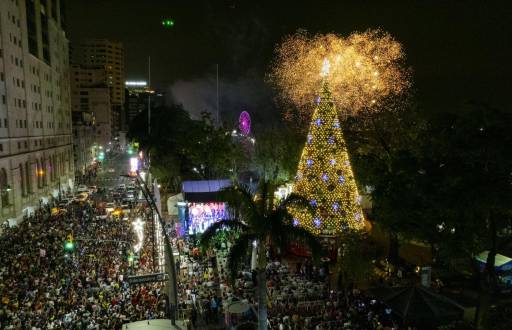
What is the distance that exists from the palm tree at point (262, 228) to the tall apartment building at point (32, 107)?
31.2 meters

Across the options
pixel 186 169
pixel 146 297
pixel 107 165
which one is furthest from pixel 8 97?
pixel 107 165

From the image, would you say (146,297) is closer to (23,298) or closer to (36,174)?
(23,298)

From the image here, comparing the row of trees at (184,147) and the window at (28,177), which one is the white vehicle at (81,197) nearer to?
the window at (28,177)

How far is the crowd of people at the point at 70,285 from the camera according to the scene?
16844 mm

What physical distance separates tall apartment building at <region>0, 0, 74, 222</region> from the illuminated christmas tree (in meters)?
27.4

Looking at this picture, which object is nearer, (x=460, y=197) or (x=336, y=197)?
(x=460, y=197)

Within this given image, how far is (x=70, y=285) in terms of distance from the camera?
2006 centimetres

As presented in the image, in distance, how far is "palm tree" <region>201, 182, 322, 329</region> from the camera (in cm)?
1239

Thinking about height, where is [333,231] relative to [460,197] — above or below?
below

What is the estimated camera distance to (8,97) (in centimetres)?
3991

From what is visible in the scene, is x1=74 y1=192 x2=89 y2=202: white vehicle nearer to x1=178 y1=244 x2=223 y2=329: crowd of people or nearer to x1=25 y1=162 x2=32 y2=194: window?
x1=25 y1=162 x2=32 y2=194: window

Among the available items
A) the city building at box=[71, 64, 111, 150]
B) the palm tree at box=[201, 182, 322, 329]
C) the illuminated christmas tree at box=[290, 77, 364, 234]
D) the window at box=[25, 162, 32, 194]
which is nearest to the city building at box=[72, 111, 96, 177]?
the city building at box=[71, 64, 111, 150]

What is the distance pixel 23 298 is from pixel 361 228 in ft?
59.0

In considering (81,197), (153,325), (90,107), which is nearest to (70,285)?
(153,325)
